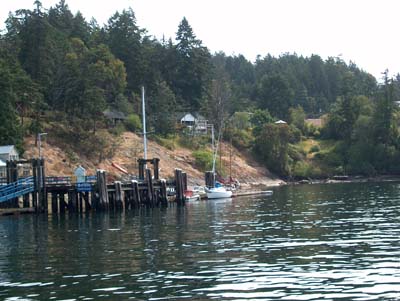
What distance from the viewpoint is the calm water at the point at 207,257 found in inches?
947

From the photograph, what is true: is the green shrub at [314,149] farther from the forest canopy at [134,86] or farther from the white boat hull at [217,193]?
the white boat hull at [217,193]

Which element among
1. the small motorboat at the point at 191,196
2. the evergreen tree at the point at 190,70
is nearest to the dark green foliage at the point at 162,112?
the evergreen tree at the point at 190,70

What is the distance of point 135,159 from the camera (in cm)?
10050

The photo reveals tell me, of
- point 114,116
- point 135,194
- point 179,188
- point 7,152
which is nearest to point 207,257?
point 135,194

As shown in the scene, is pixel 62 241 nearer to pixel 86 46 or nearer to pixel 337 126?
pixel 86 46

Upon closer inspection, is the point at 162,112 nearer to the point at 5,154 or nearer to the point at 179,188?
the point at 5,154

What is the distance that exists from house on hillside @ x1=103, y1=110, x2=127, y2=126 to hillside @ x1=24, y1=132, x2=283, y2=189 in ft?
8.95

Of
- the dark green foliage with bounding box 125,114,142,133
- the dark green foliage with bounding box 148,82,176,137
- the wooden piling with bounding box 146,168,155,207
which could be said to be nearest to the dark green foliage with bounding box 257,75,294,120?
the dark green foliage with bounding box 148,82,176,137

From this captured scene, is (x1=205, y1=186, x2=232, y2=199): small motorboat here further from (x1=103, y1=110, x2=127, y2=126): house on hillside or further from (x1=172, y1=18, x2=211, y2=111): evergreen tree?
(x1=172, y1=18, x2=211, y2=111): evergreen tree

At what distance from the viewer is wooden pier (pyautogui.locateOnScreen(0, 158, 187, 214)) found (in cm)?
6097

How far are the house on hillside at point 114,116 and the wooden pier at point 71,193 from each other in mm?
43237

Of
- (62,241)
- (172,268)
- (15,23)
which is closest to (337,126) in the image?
(15,23)

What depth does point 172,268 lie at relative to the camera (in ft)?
94.1

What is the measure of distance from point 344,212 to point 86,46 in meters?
81.9
